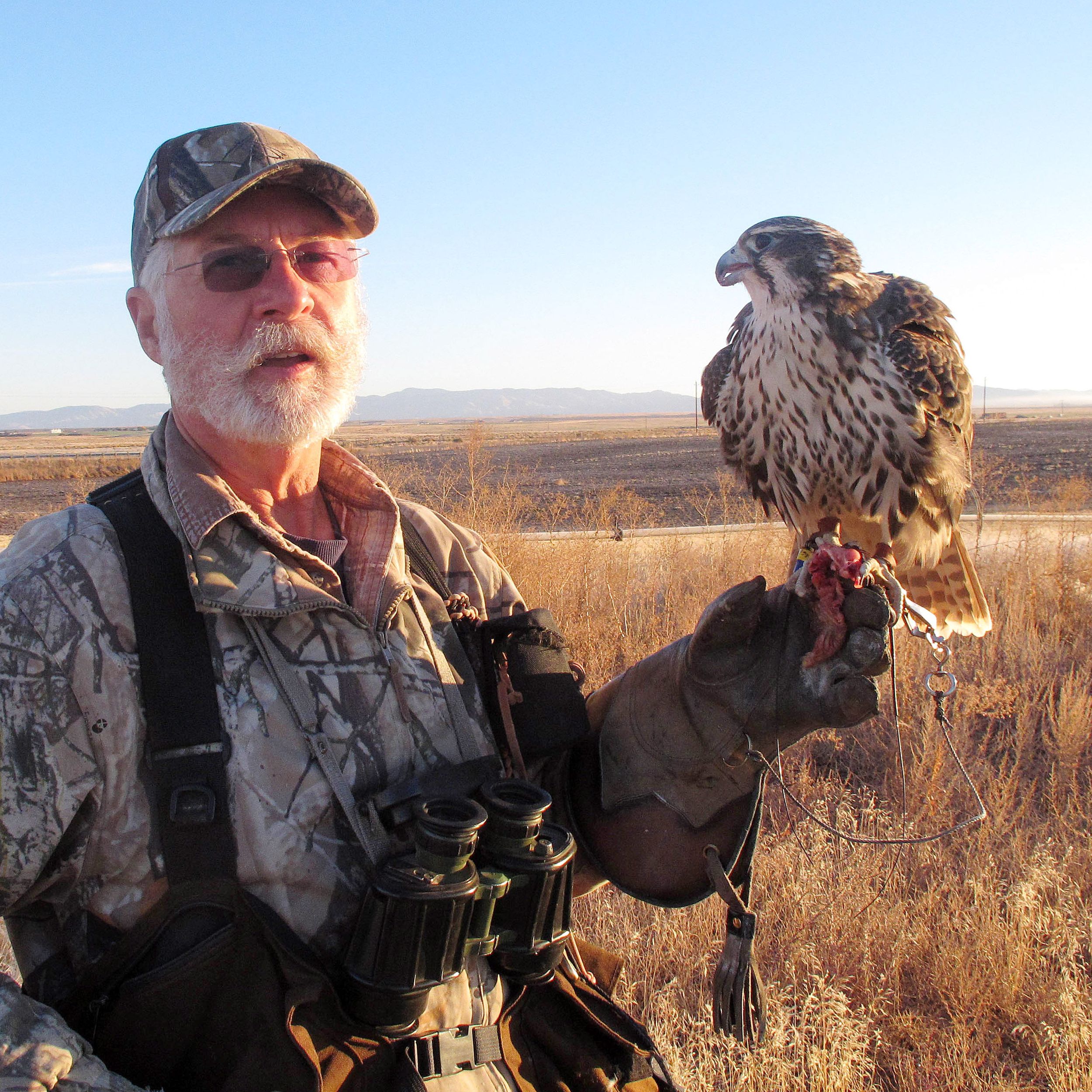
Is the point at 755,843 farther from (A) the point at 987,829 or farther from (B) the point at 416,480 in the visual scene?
(B) the point at 416,480

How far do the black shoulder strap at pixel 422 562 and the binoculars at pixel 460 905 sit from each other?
0.50m

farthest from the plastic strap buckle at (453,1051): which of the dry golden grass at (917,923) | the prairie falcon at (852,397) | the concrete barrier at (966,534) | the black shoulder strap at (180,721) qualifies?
the concrete barrier at (966,534)

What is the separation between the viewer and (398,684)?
5.73 feet

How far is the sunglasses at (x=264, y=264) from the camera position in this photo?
190 centimetres

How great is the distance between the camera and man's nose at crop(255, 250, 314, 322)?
1922 mm

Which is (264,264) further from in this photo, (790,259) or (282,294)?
(790,259)

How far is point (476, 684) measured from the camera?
1940mm

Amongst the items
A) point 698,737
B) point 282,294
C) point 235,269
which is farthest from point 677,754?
point 235,269

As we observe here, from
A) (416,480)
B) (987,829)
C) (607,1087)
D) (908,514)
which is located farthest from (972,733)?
(416,480)

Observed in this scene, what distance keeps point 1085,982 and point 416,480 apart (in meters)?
9.36

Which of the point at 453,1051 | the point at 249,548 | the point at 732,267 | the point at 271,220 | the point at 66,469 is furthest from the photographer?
the point at 66,469

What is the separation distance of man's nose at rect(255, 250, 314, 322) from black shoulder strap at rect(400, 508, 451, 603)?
1.60 feet

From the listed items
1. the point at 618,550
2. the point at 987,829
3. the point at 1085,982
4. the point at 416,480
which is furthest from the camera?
the point at 416,480

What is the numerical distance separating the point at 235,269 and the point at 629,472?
23.7 m
